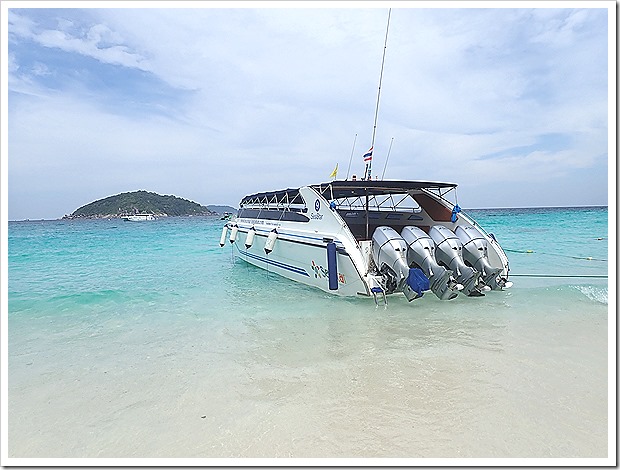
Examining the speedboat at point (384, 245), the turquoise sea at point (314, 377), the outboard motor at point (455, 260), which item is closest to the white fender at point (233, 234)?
the speedboat at point (384, 245)

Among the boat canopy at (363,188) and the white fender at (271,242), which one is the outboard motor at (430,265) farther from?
the white fender at (271,242)

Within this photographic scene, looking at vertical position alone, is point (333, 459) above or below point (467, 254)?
below

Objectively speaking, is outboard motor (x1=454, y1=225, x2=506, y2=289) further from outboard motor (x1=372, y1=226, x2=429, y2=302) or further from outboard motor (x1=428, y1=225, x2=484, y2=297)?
outboard motor (x1=372, y1=226, x2=429, y2=302)

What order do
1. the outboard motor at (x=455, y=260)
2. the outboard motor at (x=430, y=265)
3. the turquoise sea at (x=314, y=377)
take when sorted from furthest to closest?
1. the outboard motor at (x=455, y=260)
2. the outboard motor at (x=430, y=265)
3. the turquoise sea at (x=314, y=377)

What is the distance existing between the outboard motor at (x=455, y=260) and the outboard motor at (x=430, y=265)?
16 centimetres

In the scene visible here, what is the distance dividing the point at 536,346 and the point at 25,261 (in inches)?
709

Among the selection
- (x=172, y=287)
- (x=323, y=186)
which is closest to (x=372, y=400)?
(x=323, y=186)

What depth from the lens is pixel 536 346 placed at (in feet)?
15.8

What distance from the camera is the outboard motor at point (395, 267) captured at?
644 centimetres

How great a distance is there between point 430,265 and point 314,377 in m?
3.33

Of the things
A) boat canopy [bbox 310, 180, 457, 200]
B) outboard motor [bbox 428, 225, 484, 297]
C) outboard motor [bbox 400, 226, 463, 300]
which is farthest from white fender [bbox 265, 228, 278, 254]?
outboard motor [bbox 428, 225, 484, 297]

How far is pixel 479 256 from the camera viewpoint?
7305 mm

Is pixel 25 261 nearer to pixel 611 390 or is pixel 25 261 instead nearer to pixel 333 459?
pixel 333 459

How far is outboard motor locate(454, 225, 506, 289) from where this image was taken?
721cm
